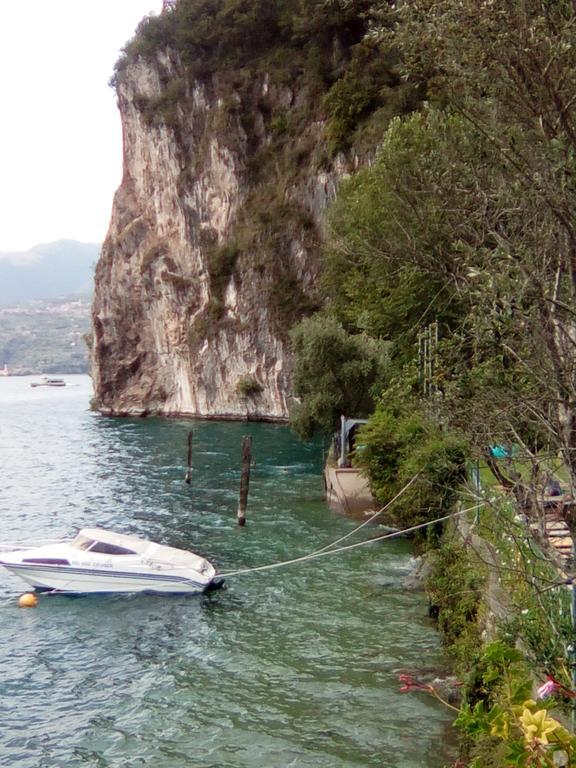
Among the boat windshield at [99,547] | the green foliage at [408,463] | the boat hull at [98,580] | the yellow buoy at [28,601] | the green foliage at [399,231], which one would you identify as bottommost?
the yellow buoy at [28,601]

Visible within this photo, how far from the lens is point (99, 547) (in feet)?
65.7

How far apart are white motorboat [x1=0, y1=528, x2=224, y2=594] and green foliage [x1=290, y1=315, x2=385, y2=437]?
42.3ft

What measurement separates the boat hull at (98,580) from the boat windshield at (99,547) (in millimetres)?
742

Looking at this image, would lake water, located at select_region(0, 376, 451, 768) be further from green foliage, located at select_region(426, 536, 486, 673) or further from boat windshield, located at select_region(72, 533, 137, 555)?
boat windshield, located at select_region(72, 533, 137, 555)

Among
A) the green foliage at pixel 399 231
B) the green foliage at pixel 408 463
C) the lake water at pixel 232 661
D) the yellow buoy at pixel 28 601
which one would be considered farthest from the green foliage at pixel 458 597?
the yellow buoy at pixel 28 601

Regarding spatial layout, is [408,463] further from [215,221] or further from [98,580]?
[215,221]

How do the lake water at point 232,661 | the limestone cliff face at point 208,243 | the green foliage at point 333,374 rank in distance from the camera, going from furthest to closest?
the limestone cliff face at point 208,243
the green foliage at point 333,374
the lake water at point 232,661

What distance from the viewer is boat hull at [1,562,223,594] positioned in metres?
18.8

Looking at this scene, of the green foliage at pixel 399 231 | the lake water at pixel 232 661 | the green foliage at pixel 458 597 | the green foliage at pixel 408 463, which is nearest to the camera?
the green foliage at pixel 399 231

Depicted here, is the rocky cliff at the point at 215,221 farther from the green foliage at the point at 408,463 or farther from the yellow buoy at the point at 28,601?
the yellow buoy at the point at 28,601

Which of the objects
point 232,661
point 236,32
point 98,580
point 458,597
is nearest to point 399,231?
point 458,597

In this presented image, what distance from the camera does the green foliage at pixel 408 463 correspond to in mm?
19078

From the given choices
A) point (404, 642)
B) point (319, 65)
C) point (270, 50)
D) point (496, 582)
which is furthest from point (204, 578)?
point (270, 50)

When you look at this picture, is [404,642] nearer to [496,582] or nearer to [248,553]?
[496,582]
